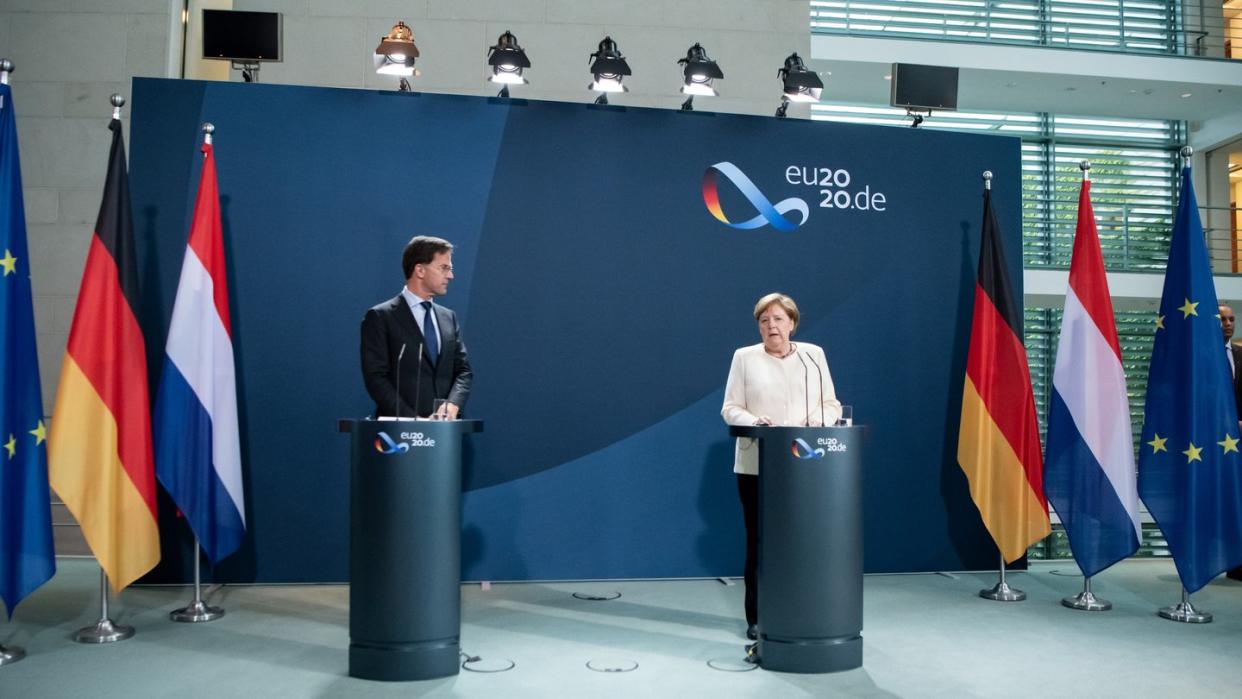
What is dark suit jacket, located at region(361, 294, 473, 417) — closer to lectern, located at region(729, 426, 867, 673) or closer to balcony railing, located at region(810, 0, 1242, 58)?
lectern, located at region(729, 426, 867, 673)

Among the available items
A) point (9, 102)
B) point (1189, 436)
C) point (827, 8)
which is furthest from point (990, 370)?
point (827, 8)

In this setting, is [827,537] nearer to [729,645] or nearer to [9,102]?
[729,645]

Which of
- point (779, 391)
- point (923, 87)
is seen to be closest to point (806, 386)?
point (779, 391)

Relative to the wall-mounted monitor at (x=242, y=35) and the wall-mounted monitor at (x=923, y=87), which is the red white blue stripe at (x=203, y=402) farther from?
the wall-mounted monitor at (x=923, y=87)

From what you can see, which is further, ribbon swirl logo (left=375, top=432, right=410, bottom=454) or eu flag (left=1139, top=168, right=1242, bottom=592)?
eu flag (left=1139, top=168, right=1242, bottom=592)

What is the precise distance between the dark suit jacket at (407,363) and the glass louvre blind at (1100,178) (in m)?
8.38

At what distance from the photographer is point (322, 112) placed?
207 inches

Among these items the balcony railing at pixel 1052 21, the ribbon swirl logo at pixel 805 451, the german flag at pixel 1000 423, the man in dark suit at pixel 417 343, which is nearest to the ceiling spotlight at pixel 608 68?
the man in dark suit at pixel 417 343

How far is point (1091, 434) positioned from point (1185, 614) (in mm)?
953

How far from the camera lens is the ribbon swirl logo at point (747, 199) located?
5605 mm

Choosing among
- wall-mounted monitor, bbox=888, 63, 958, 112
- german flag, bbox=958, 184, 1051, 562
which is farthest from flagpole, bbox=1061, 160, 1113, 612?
wall-mounted monitor, bbox=888, 63, 958, 112

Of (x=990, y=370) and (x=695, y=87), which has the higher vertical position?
(x=695, y=87)

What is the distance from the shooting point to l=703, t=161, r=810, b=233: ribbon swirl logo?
5605 millimetres

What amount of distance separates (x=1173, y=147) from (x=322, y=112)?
10.8 meters
